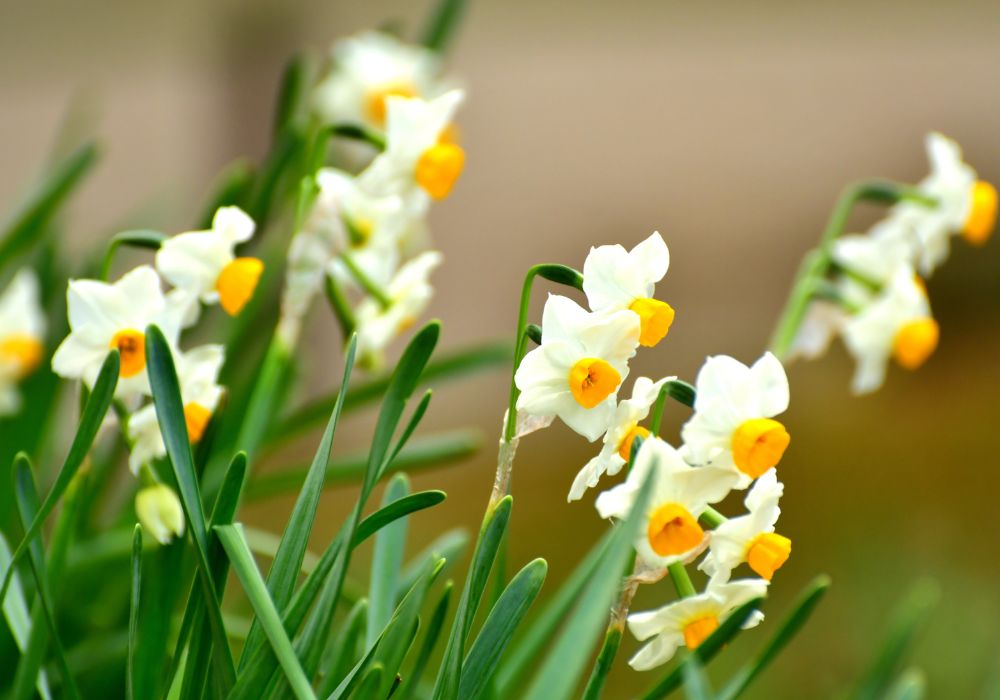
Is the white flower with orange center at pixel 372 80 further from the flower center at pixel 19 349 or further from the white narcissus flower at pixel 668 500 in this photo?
the white narcissus flower at pixel 668 500

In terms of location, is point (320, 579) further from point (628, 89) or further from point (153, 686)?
point (628, 89)

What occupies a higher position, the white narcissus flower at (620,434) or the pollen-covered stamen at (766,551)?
the white narcissus flower at (620,434)

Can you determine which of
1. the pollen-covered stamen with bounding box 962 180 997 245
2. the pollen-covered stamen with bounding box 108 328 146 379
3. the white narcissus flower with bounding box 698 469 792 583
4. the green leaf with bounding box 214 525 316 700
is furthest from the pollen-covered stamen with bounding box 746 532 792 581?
the pollen-covered stamen with bounding box 962 180 997 245

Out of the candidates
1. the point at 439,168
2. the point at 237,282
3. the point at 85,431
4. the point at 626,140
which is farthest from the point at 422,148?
the point at 626,140

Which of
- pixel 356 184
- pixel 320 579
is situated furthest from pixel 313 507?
pixel 356 184

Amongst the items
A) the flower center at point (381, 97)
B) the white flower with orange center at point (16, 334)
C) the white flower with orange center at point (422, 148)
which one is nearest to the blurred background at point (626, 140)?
the flower center at point (381, 97)

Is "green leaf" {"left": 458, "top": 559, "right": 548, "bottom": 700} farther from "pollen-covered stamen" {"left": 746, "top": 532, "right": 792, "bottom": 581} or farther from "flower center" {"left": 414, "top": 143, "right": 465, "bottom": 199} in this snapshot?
"flower center" {"left": 414, "top": 143, "right": 465, "bottom": 199}
